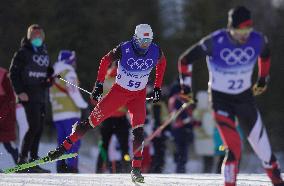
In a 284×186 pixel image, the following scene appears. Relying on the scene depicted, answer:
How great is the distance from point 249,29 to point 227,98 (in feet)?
2.21

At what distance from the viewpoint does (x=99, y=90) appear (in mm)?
8312

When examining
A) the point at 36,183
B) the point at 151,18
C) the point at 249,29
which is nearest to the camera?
the point at 249,29

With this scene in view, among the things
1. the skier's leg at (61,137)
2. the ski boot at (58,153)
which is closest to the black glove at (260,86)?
the ski boot at (58,153)

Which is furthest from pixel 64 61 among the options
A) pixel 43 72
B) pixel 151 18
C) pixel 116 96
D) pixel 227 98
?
pixel 151 18

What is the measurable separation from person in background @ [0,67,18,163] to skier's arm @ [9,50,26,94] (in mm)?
952

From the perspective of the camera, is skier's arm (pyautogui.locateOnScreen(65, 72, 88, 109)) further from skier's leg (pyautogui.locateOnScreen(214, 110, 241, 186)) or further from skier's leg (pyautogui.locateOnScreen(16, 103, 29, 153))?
skier's leg (pyautogui.locateOnScreen(214, 110, 241, 186))

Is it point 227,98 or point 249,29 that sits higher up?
point 249,29

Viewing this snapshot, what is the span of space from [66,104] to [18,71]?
46.5 inches

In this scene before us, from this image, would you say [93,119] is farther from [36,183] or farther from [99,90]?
[36,183]

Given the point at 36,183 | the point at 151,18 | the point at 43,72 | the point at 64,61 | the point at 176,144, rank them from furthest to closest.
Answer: the point at 151,18 < the point at 176,144 < the point at 64,61 < the point at 43,72 < the point at 36,183

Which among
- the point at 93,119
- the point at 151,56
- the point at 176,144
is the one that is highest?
the point at 151,56

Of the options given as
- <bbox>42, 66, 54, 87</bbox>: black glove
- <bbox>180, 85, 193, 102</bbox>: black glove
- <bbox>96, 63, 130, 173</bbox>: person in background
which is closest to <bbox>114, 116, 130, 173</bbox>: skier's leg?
<bbox>96, 63, 130, 173</bbox>: person in background

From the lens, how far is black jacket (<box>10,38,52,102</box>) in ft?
34.1

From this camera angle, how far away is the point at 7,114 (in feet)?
39.5
